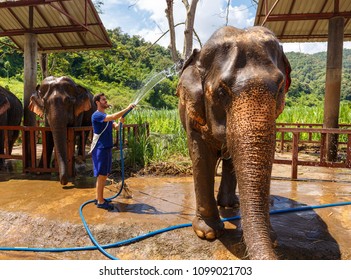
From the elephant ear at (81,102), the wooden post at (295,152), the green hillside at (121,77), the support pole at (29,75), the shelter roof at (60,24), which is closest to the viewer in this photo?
the wooden post at (295,152)

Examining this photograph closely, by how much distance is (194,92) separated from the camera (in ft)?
10.00

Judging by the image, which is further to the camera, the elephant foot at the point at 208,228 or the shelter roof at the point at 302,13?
the shelter roof at the point at 302,13

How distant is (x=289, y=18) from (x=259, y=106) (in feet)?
20.1

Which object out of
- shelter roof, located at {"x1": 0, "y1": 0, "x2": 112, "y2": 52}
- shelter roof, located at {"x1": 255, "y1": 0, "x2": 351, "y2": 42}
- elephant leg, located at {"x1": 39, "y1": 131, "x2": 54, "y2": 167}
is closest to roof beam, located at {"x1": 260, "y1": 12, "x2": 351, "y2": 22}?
shelter roof, located at {"x1": 255, "y1": 0, "x2": 351, "y2": 42}

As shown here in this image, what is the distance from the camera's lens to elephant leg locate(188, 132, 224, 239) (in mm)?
3379

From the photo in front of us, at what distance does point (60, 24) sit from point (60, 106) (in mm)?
3911

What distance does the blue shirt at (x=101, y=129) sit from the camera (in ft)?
14.7

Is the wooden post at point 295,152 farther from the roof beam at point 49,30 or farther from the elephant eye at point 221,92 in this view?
the roof beam at point 49,30

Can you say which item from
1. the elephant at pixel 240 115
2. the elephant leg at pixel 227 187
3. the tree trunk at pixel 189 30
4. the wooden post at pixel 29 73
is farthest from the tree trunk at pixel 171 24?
the elephant at pixel 240 115

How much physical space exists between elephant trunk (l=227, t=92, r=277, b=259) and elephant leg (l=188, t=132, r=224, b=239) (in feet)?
2.99

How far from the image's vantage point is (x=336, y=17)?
24.7 feet

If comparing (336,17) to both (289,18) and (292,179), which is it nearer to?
(289,18)

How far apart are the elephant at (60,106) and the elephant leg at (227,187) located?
277 centimetres
